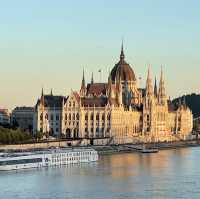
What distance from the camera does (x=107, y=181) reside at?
142 feet

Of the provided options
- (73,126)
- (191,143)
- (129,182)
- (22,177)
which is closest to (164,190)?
(129,182)

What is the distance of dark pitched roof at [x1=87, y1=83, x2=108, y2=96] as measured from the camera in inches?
3327

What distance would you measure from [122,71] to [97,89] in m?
3.65

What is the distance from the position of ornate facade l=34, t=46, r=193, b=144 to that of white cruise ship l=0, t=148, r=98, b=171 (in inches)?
777

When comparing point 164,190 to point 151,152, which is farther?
point 151,152

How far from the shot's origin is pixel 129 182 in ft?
141

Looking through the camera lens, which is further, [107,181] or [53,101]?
[53,101]

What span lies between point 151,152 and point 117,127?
10542mm

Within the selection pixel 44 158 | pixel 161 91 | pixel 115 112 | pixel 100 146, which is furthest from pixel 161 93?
pixel 44 158

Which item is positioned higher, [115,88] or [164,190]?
[115,88]

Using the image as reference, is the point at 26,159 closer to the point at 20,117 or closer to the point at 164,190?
the point at 164,190

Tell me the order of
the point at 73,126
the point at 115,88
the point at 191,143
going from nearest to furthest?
the point at 73,126, the point at 115,88, the point at 191,143

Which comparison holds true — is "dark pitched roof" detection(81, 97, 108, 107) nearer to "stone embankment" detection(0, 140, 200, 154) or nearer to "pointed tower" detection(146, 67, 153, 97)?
"stone embankment" detection(0, 140, 200, 154)

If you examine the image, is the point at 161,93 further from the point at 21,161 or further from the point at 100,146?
the point at 21,161
